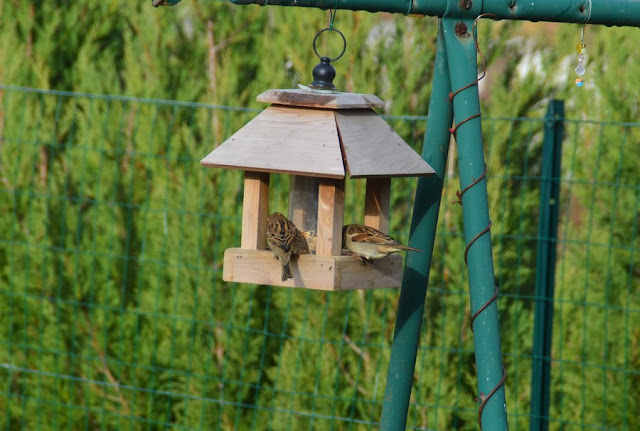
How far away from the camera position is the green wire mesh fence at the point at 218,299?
5.02 m

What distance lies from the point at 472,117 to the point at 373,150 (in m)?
0.31

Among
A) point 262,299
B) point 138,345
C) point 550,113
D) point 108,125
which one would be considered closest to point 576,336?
point 550,113

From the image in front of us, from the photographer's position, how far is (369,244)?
113 inches

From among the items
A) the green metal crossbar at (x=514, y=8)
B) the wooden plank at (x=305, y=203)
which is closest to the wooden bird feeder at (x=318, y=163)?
the wooden plank at (x=305, y=203)

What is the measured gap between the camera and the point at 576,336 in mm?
5047

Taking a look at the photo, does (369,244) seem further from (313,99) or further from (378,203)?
(313,99)

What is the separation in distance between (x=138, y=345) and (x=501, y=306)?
220 cm

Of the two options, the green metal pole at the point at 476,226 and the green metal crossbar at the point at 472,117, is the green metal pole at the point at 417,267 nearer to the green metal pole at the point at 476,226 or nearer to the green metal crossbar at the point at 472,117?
the green metal crossbar at the point at 472,117

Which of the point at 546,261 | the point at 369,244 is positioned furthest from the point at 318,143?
the point at 546,261

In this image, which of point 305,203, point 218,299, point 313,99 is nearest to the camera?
point 313,99

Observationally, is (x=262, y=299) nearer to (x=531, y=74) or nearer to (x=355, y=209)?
(x=355, y=209)

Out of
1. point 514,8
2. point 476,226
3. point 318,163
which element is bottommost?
point 476,226

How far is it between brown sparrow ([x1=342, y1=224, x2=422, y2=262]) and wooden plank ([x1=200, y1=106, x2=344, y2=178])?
0.41 m

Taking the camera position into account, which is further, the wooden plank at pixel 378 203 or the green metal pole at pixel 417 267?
the wooden plank at pixel 378 203
